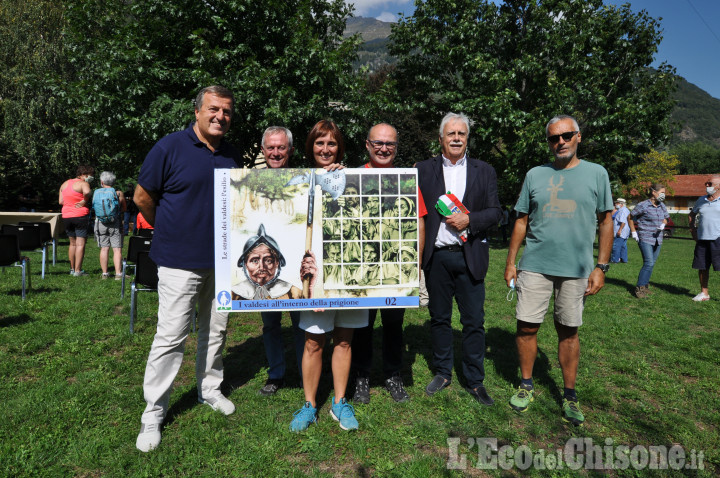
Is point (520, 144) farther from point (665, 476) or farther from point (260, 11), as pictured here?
point (665, 476)

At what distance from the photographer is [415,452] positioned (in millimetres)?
2916

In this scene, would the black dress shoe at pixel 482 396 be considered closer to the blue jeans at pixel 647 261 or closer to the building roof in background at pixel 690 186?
the blue jeans at pixel 647 261

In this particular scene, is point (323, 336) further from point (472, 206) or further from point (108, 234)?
point (108, 234)

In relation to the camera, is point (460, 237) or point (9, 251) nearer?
point (460, 237)

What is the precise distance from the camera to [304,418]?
3135mm

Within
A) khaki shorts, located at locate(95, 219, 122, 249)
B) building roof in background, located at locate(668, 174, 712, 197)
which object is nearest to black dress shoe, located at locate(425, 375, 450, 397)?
khaki shorts, located at locate(95, 219, 122, 249)

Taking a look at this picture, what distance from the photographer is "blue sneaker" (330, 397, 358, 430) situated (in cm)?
313

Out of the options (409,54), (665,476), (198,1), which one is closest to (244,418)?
(665,476)

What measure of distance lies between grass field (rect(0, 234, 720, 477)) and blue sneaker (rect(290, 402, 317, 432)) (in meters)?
0.06

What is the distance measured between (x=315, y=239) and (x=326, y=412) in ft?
5.18

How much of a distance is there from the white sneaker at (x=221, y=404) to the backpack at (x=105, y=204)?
6288 millimetres

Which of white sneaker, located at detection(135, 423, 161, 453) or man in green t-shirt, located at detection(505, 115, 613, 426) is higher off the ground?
man in green t-shirt, located at detection(505, 115, 613, 426)

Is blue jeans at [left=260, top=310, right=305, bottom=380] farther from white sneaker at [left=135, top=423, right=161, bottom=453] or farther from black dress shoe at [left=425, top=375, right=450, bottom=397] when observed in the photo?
black dress shoe at [left=425, top=375, right=450, bottom=397]

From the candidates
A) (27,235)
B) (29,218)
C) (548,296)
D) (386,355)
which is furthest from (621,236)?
(29,218)
